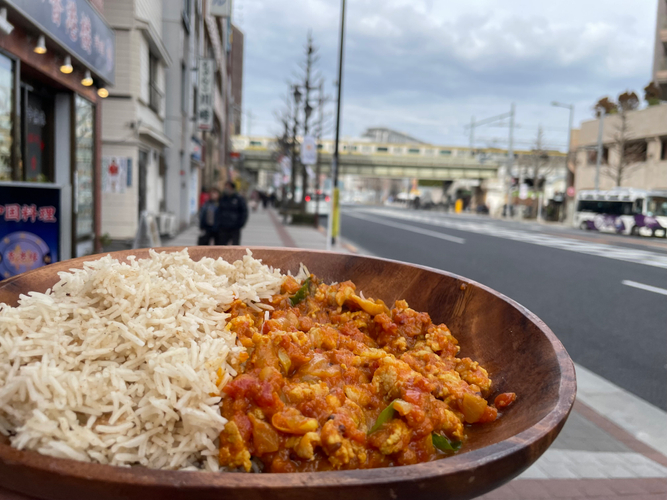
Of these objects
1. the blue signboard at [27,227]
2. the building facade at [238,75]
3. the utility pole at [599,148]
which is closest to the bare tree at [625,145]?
the utility pole at [599,148]

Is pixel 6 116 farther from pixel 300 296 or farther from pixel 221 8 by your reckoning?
pixel 221 8

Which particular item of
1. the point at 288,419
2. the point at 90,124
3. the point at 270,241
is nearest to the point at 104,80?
→ the point at 90,124

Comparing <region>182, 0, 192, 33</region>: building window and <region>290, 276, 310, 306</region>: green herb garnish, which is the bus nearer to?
<region>290, 276, 310, 306</region>: green herb garnish

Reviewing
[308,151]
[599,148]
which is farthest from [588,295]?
[599,148]

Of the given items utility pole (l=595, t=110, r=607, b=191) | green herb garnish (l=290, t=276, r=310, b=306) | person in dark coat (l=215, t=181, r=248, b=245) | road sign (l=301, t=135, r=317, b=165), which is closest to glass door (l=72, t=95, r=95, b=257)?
person in dark coat (l=215, t=181, r=248, b=245)

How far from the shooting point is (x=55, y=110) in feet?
27.3

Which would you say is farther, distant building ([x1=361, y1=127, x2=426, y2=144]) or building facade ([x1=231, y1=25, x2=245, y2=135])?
distant building ([x1=361, y1=127, x2=426, y2=144])

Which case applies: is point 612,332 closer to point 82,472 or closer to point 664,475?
point 664,475

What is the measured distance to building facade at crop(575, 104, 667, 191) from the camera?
34.4 metres

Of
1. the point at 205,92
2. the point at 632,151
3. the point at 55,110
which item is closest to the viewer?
the point at 55,110

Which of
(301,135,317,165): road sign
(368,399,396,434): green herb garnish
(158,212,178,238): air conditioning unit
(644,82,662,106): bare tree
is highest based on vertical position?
(644,82,662,106): bare tree

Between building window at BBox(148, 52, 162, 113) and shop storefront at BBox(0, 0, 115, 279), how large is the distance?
4.93 metres

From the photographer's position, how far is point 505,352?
1.63 meters

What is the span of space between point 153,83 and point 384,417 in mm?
15346
